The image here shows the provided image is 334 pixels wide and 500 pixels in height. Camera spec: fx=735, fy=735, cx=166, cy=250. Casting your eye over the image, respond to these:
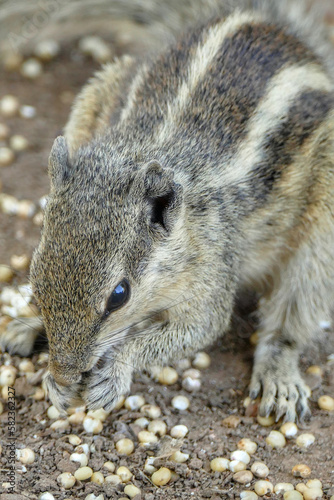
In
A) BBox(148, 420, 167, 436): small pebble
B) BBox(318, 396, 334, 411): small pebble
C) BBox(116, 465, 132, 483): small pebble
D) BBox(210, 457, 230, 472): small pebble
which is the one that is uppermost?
BBox(318, 396, 334, 411): small pebble

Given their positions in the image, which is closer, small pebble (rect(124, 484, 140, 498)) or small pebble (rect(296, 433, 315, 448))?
small pebble (rect(124, 484, 140, 498))

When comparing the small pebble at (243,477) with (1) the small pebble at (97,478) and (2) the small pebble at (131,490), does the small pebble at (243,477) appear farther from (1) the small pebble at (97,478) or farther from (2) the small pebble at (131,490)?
(1) the small pebble at (97,478)

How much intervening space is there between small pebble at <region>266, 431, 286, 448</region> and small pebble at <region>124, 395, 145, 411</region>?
2.24ft

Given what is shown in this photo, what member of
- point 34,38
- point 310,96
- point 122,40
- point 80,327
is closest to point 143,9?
point 122,40

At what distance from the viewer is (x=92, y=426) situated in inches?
146

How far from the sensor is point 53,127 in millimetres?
5645

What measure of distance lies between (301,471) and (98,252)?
1.52 metres

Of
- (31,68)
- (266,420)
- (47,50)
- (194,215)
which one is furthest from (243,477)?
(47,50)

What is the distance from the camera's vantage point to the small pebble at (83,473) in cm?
342

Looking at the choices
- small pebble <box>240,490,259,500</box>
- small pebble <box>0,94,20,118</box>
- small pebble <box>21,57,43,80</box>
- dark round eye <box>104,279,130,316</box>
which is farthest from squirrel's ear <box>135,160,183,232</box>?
small pebble <box>21,57,43,80</box>

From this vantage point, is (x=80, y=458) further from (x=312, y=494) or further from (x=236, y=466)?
(x=312, y=494)

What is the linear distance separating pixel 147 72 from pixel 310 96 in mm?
922

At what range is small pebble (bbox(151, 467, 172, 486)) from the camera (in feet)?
11.2

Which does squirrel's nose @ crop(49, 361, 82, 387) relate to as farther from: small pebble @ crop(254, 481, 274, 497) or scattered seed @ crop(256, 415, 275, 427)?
scattered seed @ crop(256, 415, 275, 427)
